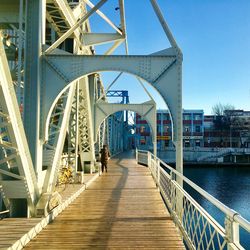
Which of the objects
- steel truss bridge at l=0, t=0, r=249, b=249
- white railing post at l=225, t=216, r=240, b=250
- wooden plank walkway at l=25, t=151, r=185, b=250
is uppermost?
steel truss bridge at l=0, t=0, r=249, b=249

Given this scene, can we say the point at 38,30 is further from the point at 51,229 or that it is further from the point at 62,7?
the point at 51,229

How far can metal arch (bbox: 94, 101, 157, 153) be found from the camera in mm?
19531

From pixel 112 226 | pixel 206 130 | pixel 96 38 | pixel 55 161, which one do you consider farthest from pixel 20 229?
pixel 206 130

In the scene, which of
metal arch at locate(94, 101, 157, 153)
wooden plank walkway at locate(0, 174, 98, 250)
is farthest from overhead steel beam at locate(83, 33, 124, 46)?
metal arch at locate(94, 101, 157, 153)

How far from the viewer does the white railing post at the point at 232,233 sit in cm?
280

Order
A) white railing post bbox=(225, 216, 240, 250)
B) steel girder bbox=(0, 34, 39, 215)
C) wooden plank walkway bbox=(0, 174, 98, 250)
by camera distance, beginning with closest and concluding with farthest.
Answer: white railing post bbox=(225, 216, 240, 250) < wooden plank walkway bbox=(0, 174, 98, 250) < steel girder bbox=(0, 34, 39, 215)

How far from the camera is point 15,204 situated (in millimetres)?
6012

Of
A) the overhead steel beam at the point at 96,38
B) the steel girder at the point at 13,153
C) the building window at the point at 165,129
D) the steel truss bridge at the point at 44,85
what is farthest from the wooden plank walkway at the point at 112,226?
the building window at the point at 165,129

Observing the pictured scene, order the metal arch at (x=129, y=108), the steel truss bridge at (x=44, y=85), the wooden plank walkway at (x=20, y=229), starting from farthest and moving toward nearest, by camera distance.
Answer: the metal arch at (x=129, y=108) < the steel truss bridge at (x=44, y=85) < the wooden plank walkway at (x=20, y=229)

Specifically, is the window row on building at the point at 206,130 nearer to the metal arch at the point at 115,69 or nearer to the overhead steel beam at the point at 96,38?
the overhead steel beam at the point at 96,38

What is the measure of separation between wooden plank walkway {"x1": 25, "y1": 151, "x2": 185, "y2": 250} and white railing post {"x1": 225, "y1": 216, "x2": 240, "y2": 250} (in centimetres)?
202

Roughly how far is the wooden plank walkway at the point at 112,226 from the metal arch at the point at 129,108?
10.6 metres

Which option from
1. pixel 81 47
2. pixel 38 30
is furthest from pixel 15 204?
pixel 81 47

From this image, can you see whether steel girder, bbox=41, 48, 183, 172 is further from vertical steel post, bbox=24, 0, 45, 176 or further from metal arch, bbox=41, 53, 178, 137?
vertical steel post, bbox=24, 0, 45, 176
